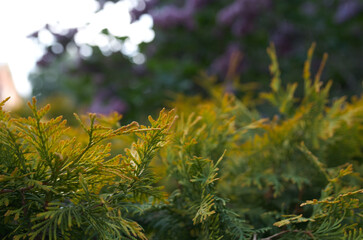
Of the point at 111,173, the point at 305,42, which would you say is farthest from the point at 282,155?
the point at 305,42

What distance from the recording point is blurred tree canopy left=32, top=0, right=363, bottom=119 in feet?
6.75

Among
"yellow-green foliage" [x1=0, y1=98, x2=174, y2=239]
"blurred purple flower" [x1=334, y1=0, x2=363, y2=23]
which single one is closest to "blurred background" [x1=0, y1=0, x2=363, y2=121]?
"blurred purple flower" [x1=334, y1=0, x2=363, y2=23]

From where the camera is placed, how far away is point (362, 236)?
423 mm

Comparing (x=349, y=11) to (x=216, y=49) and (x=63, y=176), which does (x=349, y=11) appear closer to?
(x=216, y=49)

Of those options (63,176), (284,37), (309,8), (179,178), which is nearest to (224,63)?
(284,37)

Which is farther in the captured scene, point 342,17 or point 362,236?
point 342,17

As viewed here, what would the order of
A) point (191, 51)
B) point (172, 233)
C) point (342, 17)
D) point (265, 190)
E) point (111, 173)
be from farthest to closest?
1. point (191, 51)
2. point (342, 17)
3. point (265, 190)
4. point (172, 233)
5. point (111, 173)

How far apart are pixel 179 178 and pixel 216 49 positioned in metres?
2.09

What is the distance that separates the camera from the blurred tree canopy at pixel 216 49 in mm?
2057

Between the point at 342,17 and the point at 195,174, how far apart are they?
6.87 feet

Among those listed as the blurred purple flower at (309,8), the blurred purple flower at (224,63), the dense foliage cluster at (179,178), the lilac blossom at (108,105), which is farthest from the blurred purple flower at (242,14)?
the dense foliage cluster at (179,178)

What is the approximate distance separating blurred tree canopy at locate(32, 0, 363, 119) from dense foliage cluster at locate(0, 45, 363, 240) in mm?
1325

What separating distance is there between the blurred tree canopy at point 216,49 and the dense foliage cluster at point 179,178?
4.35 feet

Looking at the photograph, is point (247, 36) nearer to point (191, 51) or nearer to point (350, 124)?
point (191, 51)
